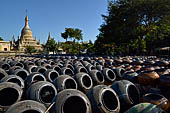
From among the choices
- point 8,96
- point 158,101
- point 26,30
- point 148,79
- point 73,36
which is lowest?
point 8,96

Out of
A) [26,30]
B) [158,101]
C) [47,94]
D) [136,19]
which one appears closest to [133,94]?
[158,101]

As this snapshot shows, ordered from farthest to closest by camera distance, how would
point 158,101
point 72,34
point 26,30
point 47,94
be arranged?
point 26,30 < point 72,34 < point 47,94 < point 158,101

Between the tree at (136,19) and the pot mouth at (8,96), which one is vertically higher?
the tree at (136,19)

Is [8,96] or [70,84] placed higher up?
[70,84]

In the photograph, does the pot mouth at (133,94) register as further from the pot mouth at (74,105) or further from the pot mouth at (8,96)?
the pot mouth at (8,96)

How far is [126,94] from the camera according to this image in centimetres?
752

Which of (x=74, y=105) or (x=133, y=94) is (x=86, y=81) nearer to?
(x=133, y=94)

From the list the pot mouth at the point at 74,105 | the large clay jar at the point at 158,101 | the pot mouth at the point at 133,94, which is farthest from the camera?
the pot mouth at the point at 133,94

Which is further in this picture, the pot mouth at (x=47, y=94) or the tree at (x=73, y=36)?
the tree at (x=73, y=36)

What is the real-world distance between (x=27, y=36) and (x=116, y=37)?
255 feet

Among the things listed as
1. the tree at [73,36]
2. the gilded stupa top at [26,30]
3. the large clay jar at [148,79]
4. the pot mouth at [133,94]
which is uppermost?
the gilded stupa top at [26,30]

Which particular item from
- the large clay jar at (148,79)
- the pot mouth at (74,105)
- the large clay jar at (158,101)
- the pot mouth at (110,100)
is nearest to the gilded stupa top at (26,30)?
the large clay jar at (148,79)

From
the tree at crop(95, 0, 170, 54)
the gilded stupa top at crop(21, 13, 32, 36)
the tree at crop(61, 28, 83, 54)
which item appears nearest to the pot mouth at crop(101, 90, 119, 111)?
the tree at crop(95, 0, 170, 54)

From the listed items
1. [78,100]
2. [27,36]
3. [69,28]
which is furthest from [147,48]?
[27,36]
